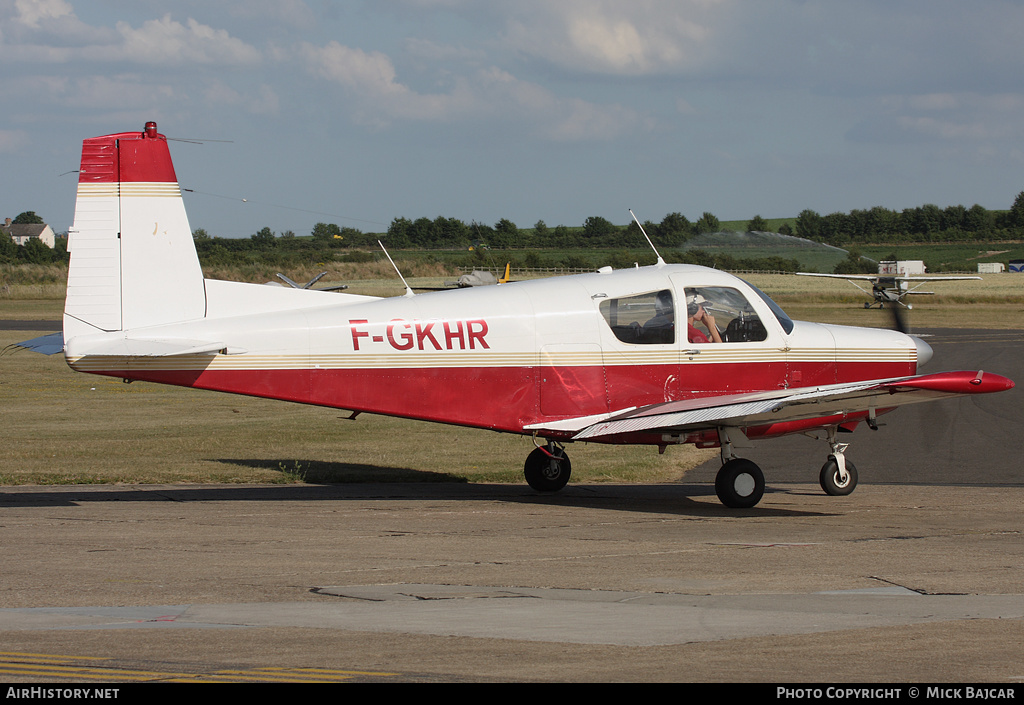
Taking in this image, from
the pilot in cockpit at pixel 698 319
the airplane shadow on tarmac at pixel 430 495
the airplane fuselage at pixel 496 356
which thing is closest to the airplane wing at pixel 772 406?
the airplane fuselage at pixel 496 356

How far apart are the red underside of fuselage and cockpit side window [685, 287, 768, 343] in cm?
35

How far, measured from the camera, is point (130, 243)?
9.85 m

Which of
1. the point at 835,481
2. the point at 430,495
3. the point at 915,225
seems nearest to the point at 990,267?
the point at 915,225

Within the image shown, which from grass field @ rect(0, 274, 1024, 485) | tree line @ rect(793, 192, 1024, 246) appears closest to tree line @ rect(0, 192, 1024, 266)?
tree line @ rect(793, 192, 1024, 246)

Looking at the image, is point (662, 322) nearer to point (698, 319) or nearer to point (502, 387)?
point (698, 319)

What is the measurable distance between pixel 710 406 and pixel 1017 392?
50.2ft

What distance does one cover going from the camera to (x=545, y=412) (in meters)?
10.8

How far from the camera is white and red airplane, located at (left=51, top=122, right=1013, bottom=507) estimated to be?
9.77m

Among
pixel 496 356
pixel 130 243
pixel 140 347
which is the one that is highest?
pixel 130 243

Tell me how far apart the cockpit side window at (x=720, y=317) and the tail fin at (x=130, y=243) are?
532cm

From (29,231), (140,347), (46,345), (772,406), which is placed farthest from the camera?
(29,231)

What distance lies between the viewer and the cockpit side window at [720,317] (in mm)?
11039

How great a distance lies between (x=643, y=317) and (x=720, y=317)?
3.04 feet

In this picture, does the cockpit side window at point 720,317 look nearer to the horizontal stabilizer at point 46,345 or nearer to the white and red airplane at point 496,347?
the white and red airplane at point 496,347
